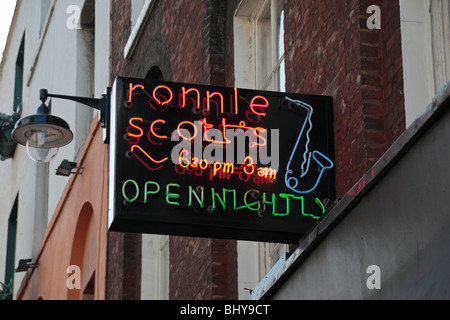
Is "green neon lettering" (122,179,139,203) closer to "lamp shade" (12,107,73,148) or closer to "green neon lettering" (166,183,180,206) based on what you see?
"green neon lettering" (166,183,180,206)

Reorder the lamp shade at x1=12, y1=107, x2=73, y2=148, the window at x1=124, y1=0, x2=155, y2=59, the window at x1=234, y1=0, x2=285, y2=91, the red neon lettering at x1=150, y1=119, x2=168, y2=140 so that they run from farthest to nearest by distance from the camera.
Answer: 1. the window at x1=124, y1=0, x2=155, y2=59
2. the lamp shade at x1=12, y1=107, x2=73, y2=148
3. the window at x1=234, y1=0, x2=285, y2=91
4. the red neon lettering at x1=150, y1=119, x2=168, y2=140

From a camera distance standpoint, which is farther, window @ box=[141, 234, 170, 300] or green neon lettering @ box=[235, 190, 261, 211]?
window @ box=[141, 234, 170, 300]

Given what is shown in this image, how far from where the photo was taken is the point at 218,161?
28.0 ft

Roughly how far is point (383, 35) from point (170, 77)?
17.4ft

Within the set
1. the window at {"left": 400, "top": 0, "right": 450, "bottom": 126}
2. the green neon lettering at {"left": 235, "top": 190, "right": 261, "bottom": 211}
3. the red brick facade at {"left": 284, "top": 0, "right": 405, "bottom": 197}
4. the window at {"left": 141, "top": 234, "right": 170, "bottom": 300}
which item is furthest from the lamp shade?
the window at {"left": 400, "top": 0, "right": 450, "bottom": 126}

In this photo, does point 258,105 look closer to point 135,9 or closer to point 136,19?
point 136,19

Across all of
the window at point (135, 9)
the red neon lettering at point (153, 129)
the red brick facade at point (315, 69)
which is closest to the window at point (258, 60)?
the red brick facade at point (315, 69)

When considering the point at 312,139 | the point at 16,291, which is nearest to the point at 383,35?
the point at 312,139

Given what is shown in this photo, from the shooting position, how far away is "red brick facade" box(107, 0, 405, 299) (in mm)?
8289

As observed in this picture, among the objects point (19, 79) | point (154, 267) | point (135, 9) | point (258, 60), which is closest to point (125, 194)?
point (258, 60)

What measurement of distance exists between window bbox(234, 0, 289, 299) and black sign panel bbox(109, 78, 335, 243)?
158 cm

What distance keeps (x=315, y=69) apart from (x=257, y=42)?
221 centimetres

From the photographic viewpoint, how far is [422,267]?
5.62 metres
